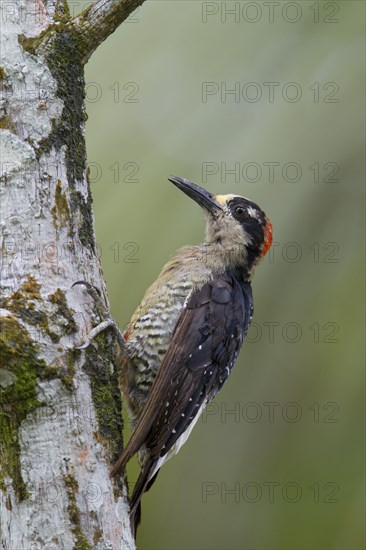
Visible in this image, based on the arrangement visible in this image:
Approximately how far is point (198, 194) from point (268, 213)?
1.25 feet

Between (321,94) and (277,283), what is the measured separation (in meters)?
0.90

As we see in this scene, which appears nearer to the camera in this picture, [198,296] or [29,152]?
[29,152]

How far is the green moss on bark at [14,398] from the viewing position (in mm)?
2197

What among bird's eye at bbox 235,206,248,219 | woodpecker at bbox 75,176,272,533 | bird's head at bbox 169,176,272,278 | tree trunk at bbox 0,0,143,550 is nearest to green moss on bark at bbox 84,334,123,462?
tree trunk at bbox 0,0,143,550

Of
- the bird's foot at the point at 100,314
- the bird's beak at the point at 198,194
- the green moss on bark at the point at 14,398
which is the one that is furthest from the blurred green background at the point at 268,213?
the green moss on bark at the point at 14,398

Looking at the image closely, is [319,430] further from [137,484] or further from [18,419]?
[18,419]

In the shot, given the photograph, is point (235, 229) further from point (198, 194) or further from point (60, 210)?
point (60, 210)

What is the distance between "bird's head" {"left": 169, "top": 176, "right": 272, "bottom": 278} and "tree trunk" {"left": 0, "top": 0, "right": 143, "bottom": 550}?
1260 mm

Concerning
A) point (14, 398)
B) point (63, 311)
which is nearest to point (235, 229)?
point (63, 311)

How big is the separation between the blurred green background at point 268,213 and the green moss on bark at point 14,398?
4.29 ft

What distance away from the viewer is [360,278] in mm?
3293

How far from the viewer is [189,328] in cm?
342

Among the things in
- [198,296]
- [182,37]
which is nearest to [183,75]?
[182,37]

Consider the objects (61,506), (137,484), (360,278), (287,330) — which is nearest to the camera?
(61,506)
